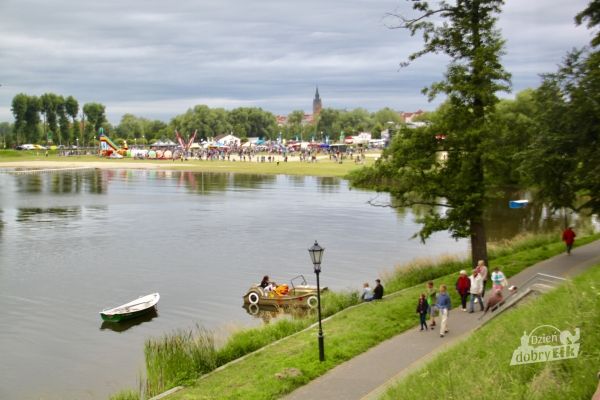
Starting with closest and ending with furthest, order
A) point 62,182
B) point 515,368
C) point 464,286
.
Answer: point 515,368, point 464,286, point 62,182

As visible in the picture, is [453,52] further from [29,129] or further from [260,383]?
[29,129]

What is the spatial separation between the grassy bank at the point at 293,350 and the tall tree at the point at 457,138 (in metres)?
3.56

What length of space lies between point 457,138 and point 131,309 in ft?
51.7

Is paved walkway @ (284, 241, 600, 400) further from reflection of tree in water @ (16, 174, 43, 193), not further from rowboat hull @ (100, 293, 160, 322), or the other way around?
reflection of tree in water @ (16, 174, 43, 193)

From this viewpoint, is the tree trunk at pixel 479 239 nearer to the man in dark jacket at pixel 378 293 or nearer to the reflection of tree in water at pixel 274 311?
the man in dark jacket at pixel 378 293

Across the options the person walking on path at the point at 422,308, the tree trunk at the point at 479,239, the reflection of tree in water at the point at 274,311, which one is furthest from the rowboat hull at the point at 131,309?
the tree trunk at the point at 479,239

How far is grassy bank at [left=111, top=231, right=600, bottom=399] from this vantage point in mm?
16641

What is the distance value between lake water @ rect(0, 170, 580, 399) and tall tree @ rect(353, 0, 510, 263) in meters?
8.07

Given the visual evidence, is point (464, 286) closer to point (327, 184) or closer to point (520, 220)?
point (520, 220)

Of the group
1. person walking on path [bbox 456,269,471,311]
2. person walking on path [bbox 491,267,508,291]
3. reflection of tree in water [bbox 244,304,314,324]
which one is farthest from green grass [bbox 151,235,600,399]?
reflection of tree in water [bbox 244,304,314,324]

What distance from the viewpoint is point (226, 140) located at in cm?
19900

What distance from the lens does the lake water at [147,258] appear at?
77.5 ft

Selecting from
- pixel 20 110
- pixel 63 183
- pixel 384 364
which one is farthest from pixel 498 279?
pixel 20 110

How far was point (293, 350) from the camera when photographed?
1944 cm
